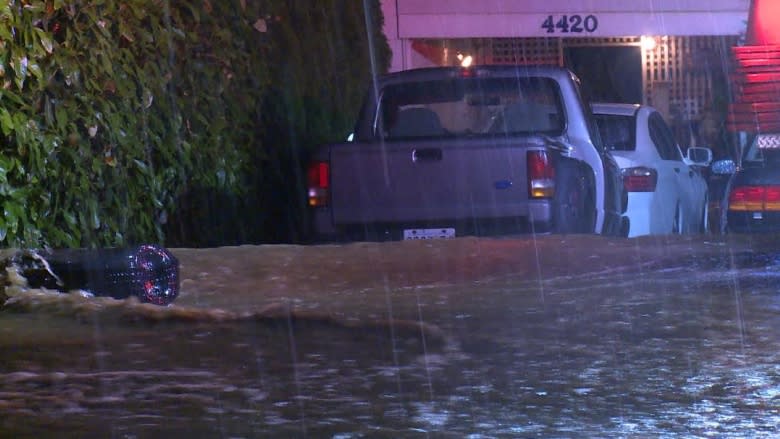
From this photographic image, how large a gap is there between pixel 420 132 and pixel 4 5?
406 cm

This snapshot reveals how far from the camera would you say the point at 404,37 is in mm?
20297

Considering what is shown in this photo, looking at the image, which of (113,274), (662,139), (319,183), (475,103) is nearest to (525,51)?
(662,139)

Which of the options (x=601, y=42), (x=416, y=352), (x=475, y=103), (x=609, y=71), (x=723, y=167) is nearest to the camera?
(x=416, y=352)

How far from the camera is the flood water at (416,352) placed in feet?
12.7

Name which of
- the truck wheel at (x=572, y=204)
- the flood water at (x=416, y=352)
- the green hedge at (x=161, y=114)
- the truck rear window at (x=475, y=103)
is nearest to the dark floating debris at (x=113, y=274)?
the flood water at (x=416, y=352)

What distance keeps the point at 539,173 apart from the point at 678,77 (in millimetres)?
16323

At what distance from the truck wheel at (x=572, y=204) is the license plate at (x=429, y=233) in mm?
675

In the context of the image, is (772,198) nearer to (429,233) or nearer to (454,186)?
(454,186)

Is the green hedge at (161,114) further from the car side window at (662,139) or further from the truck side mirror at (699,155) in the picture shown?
the truck side mirror at (699,155)

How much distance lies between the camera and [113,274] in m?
5.73

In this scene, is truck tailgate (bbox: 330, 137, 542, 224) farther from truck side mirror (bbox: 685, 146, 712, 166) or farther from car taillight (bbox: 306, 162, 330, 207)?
truck side mirror (bbox: 685, 146, 712, 166)

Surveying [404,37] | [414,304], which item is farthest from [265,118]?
[404,37]

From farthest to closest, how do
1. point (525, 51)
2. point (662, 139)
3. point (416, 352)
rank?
point (525, 51), point (662, 139), point (416, 352)

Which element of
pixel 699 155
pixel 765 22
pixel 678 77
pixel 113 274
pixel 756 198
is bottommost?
pixel 113 274
